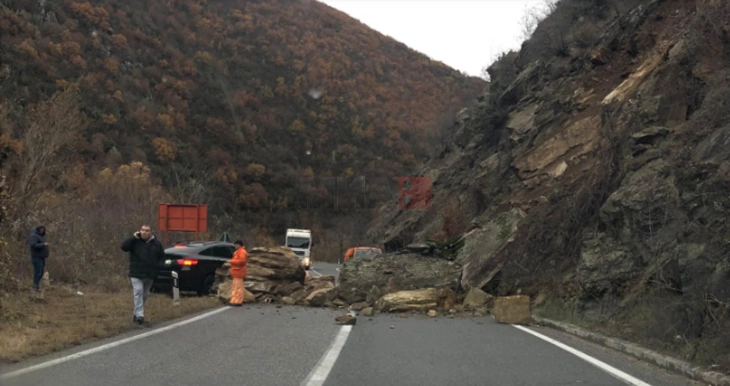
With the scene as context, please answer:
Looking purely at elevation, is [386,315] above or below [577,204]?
below

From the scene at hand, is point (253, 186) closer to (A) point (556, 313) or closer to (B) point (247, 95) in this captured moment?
(B) point (247, 95)

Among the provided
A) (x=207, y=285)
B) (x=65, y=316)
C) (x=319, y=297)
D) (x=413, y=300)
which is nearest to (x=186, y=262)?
(x=207, y=285)

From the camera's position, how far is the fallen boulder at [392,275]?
17.7 meters

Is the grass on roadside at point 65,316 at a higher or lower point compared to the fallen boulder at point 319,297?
higher

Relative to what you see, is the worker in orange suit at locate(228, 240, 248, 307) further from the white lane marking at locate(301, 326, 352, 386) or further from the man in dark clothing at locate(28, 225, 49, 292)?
the white lane marking at locate(301, 326, 352, 386)

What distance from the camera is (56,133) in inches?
673

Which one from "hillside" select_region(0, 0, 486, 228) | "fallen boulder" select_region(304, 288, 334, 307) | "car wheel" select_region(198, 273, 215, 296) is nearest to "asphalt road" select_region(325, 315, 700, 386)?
"fallen boulder" select_region(304, 288, 334, 307)

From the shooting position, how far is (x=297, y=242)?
44250mm

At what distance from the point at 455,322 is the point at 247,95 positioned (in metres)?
65.9

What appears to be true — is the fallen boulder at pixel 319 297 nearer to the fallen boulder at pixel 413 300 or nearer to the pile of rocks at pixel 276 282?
the pile of rocks at pixel 276 282

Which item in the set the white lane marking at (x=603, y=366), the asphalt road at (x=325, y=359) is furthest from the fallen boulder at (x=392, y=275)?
the white lane marking at (x=603, y=366)

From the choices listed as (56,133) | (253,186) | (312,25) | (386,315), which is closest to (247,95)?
(253,186)

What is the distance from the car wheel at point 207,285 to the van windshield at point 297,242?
26089mm

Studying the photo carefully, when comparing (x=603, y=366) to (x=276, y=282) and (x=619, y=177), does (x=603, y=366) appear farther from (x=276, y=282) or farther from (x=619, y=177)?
(x=276, y=282)
